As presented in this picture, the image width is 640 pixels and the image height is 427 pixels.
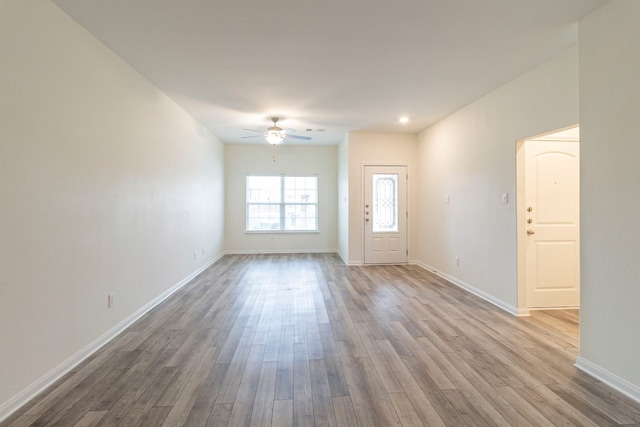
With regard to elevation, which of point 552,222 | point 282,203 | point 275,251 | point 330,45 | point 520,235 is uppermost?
point 330,45

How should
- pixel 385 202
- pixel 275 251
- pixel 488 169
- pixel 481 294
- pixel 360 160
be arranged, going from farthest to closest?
pixel 275 251, pixel 385 202, pixel 360 160, pixel 481 294, pixel 488 169

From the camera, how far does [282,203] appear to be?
7.55 metres

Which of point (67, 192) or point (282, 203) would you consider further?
point (282, 203)

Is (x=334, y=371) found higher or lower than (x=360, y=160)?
lower

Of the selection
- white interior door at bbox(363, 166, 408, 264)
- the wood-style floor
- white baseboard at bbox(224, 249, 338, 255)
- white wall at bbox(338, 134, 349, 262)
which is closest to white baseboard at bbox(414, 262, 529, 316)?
the wood-style floor

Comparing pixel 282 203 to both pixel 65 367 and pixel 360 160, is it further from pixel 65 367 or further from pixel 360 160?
pixel 65 367

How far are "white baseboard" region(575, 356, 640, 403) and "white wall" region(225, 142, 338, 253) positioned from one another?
5.61 meters

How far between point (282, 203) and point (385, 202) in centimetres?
273

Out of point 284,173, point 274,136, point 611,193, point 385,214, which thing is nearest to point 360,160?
point 385,214

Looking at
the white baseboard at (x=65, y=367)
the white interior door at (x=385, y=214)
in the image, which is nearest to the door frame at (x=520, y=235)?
the white interior door at (x=385, y=214)

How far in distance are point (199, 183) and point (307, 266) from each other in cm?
255

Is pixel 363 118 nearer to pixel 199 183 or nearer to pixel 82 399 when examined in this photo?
pixel 199 183

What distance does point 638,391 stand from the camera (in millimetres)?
1874

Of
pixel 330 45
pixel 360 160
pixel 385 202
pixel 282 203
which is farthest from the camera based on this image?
pixel 282 203
